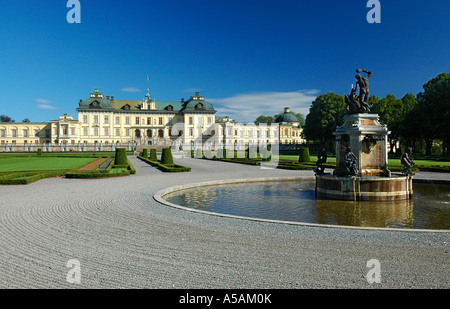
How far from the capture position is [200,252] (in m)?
5.78

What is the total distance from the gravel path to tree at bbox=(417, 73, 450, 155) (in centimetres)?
4064

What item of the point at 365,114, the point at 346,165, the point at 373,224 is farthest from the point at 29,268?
the point at 365,114

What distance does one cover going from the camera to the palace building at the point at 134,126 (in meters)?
80.1

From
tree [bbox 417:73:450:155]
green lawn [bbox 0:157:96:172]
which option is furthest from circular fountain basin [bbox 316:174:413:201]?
tree [bbox 417:73:450:155]

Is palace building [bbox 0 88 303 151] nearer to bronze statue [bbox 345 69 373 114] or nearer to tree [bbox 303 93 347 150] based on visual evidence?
tree [bbox 303 93 347 150]

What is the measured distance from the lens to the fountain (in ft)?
38.7

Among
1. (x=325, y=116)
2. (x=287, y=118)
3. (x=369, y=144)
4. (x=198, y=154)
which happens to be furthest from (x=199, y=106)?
(x=369, y=144)

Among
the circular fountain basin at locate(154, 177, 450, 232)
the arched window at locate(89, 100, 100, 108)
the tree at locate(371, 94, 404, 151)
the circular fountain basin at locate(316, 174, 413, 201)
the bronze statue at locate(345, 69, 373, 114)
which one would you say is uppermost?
the arched window at locate(89, 100, 100, 108)

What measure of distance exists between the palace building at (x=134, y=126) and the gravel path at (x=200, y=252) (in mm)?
69548

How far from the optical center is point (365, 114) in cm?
1279

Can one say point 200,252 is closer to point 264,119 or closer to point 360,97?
point 360,97

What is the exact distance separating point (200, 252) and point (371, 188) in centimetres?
819

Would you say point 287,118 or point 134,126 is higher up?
point 287,118
